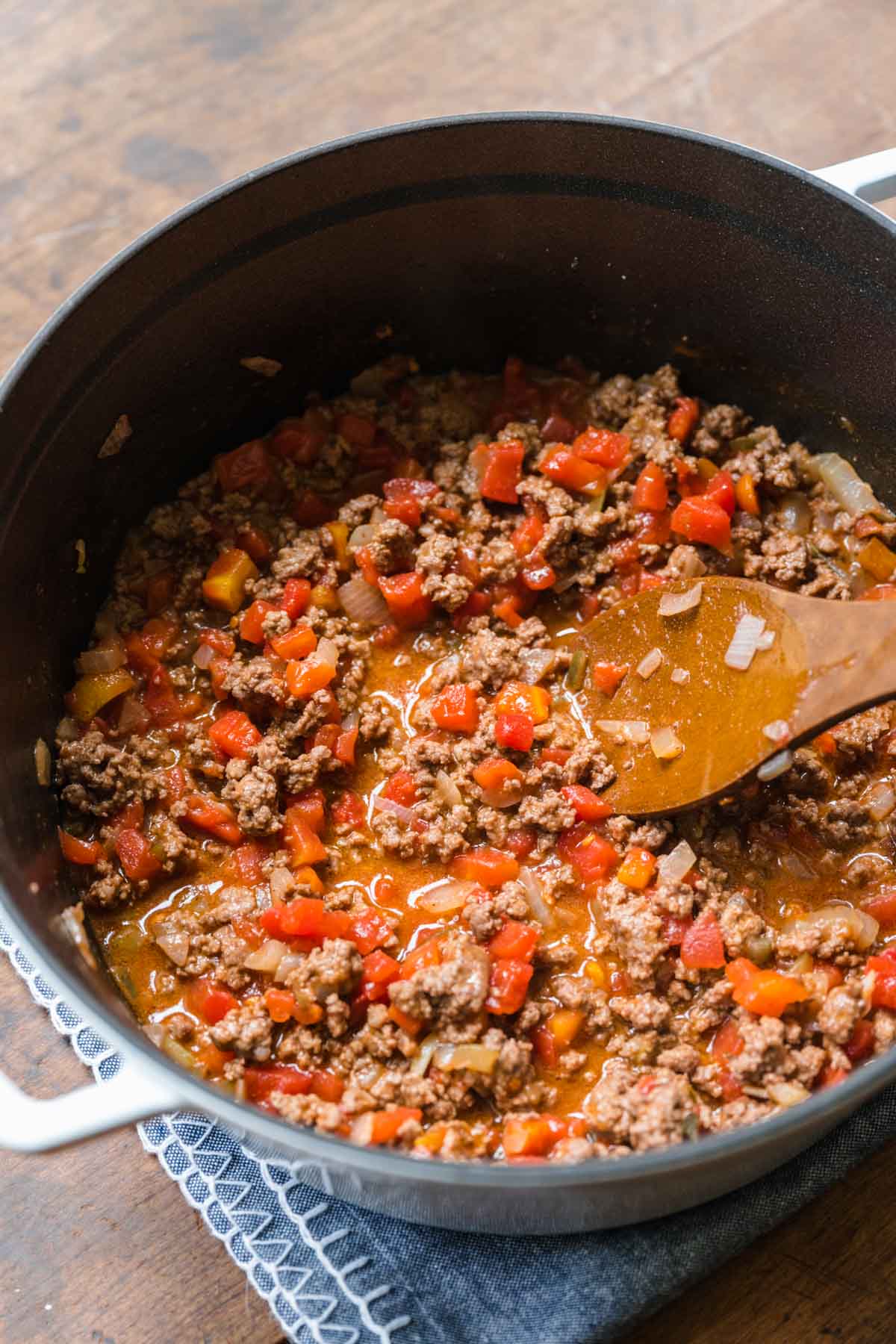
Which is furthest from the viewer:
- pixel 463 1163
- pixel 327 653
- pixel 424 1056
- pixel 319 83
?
pixel 319 83

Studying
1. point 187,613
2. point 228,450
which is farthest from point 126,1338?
point 228,450

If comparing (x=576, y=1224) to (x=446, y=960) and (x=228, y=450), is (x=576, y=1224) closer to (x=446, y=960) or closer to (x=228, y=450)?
(x=446, y=960)

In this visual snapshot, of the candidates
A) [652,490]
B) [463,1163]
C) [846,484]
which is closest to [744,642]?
[652,490]

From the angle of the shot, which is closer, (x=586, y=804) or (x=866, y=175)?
(x=866, y=175)

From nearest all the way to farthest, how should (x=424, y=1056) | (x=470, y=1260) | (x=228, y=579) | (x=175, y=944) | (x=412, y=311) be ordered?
(x=470, y=1260) → (x=424, y=1056) → (x=175, y=944) → (x=228, y=579) → (x=412, y=311)

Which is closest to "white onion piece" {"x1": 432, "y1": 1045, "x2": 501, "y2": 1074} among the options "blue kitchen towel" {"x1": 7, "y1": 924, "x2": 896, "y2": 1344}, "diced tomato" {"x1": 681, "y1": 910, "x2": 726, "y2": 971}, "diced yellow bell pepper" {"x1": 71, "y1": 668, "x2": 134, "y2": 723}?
"blue kitchen towel" {"x1": 7, "y1": 924, "x2": 896, "y2": 1344}

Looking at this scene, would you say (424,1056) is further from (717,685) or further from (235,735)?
(717,685)

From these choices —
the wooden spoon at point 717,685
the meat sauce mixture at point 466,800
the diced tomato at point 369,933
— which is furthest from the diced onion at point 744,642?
the diced tomato at point 369,933

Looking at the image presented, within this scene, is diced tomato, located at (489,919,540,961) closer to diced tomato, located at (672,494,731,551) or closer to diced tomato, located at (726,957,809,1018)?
diced tomato, located at (726,957,809,1018)
